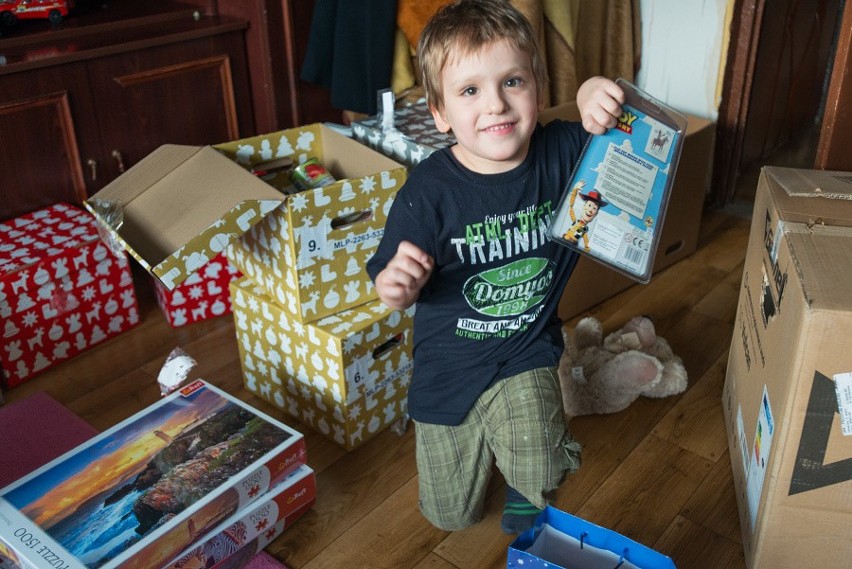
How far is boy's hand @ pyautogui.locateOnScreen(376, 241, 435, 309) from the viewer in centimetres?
102

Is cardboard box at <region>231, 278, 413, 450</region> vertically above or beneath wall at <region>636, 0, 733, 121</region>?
beneath

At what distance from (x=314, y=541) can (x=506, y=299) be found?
1.63 ft

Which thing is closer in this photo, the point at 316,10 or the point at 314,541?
the point at 314,541

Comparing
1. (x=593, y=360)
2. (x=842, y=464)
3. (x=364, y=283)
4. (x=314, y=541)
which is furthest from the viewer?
(x=593, y=360)

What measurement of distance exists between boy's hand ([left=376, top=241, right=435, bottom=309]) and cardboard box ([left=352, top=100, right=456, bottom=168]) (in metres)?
0.58

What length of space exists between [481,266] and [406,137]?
554 mm

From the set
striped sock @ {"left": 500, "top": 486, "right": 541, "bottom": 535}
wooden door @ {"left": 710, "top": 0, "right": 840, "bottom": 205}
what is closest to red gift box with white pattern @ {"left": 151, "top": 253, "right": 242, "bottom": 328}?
striped sock @ {"left": 500, "top": 486, "right": 541, "bottom": 535}

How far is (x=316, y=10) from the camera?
2.01 meters

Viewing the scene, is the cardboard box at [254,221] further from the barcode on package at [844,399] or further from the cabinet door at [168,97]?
the barcode on package at [844,399]

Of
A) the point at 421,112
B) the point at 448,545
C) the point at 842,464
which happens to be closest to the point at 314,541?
the point at 448,545

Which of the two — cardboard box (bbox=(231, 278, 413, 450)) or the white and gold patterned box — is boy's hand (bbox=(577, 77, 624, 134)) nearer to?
the white and gold patterned box

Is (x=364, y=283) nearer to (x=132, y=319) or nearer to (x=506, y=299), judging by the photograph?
(x=506, y=299)

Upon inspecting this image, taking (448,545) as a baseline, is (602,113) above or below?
above

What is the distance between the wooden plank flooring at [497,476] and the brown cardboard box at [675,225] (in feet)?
0.15
